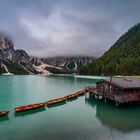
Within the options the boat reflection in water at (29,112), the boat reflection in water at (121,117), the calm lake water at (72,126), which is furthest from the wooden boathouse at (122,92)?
the boat reflection in water at (29,112)

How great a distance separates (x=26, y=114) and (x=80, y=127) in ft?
51.4

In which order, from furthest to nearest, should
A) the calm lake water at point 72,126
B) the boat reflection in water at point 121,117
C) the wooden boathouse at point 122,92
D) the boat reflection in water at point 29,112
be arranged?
1. the wooden boathouse at point 122,92
2. the boat reflection in water at point 29,112
3. the boat reflection in water at point 121,117
4. the calm lake water at point 72,126

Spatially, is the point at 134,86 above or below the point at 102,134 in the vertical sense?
above

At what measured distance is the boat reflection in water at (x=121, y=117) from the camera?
34.8 meters

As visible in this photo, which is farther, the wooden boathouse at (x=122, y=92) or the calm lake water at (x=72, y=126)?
the wooden boathouse at (x=122, y=92)

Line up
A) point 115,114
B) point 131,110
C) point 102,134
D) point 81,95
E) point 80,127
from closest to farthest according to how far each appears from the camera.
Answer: point 102,134
point 80,127
point 115,114
point 131,110
point 81,95

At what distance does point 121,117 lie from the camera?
135 ft

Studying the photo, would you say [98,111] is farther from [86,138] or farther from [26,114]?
[86,138]

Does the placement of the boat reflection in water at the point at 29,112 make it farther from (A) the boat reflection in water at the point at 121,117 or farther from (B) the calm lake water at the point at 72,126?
(A) the boat reflection in water at the point at 121,117

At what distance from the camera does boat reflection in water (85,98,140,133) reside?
34781 millimetres

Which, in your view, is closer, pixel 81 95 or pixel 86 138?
pixel 86 138

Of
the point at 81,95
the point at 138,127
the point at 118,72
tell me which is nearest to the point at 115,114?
the point at 138,127

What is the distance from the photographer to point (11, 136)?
29328 mm

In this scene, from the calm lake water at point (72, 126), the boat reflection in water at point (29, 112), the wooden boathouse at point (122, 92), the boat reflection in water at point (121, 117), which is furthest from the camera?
the wooden boathouse at point (122, 92)
